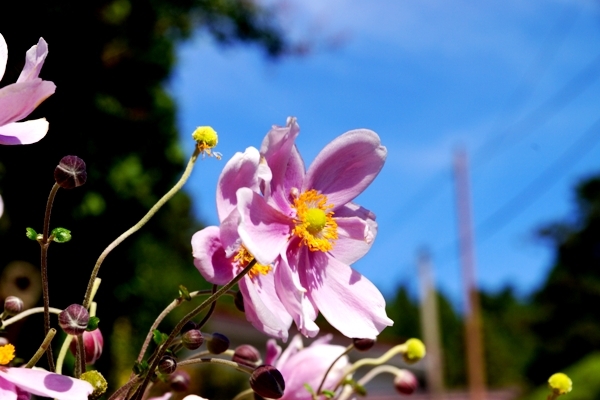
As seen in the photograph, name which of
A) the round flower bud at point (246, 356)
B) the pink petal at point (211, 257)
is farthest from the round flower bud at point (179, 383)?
the pink petal at point (211, 257)

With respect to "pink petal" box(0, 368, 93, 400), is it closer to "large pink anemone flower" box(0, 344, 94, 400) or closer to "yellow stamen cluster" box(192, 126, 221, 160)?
"large pink anemone flower" box(0, 344, 94, 400)

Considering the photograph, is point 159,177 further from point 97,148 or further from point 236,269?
point 236,269

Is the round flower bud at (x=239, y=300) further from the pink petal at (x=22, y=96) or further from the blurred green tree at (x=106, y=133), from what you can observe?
the blurred green tree at (x=106, y=133)

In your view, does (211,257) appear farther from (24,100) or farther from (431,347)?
(431,347)

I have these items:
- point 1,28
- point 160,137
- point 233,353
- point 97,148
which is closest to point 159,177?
point 160,137

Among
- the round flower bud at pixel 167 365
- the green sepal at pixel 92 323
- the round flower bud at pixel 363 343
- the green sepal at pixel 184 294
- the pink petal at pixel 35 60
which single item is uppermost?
the pink petal at pixel 35 60

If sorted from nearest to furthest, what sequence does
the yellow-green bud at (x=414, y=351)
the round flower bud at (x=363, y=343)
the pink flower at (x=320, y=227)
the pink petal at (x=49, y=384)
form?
the pink petal at (x=49, y=384) < the pink flower at (x=320, y=227) < the round flower bud at (x=363, y=343) < the yellow-green bud at (x=414, y=351)

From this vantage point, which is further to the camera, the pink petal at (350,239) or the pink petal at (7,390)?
the pink petal at (350,239)
